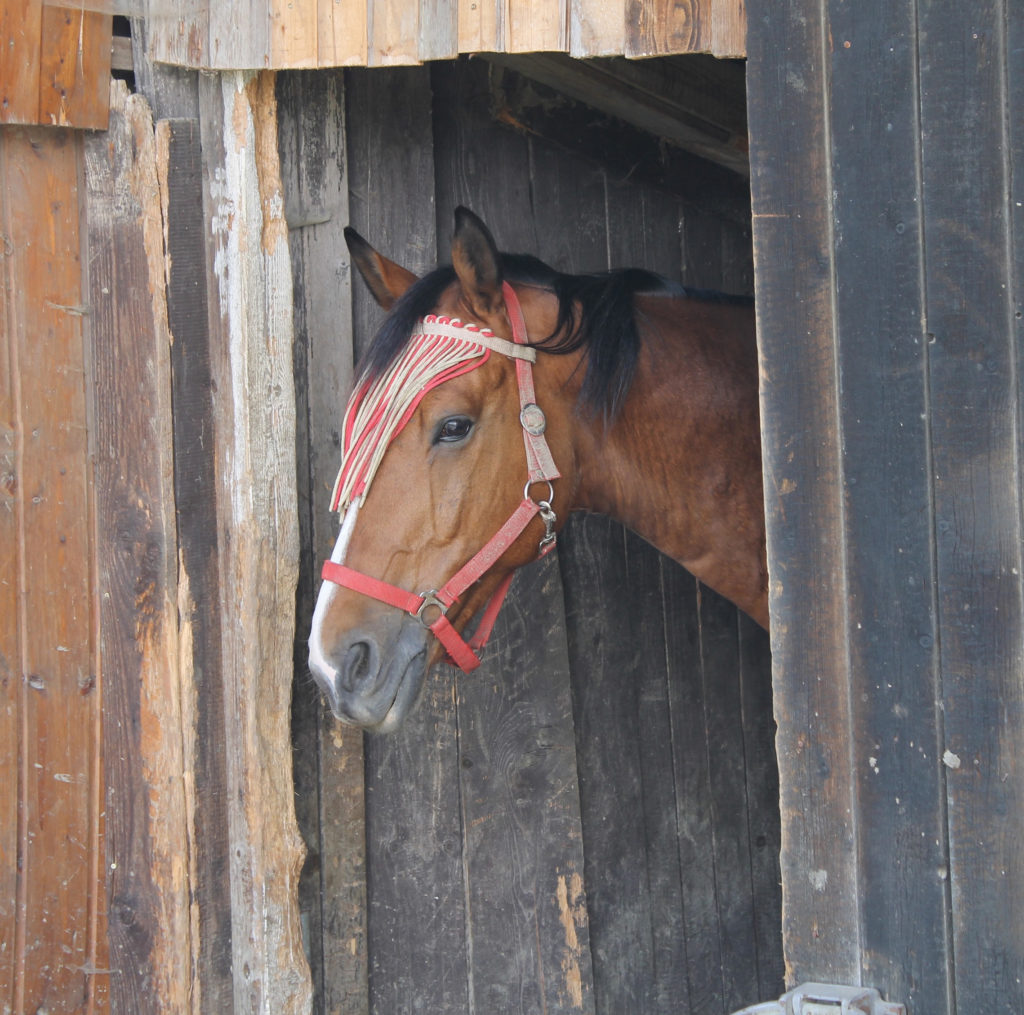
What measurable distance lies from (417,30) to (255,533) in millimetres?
1029

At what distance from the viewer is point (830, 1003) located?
139 centimetres

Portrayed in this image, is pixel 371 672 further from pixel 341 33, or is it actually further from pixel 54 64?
pixel 54 64

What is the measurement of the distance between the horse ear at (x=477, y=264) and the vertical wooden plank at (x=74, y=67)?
785 millimetres

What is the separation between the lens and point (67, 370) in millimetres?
2043

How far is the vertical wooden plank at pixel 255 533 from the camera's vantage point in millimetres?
2006

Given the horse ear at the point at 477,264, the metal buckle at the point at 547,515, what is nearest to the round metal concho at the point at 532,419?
the metal buckle at the point at 547,515

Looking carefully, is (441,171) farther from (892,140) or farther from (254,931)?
(254,931)

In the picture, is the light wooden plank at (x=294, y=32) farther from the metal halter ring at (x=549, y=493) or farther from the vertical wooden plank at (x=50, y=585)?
the metal halter ring at (x=549, y=493)

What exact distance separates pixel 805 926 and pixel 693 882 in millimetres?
1704

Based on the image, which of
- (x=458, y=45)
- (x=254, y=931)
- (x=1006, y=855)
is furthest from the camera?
(x=254, y=931)

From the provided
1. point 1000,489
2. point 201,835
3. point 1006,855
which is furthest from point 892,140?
point 201,835

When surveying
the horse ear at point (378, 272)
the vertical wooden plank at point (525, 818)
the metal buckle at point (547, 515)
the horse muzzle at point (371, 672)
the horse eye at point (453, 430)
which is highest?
the horse ear at point (378, 272)

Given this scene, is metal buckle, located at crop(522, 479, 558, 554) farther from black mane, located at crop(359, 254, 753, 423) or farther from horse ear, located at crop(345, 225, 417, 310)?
horse ear, located at crop(345, 225, 417, 310)

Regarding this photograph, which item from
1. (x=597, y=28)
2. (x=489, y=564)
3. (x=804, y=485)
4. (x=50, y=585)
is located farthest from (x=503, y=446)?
(x=50, y=585)
